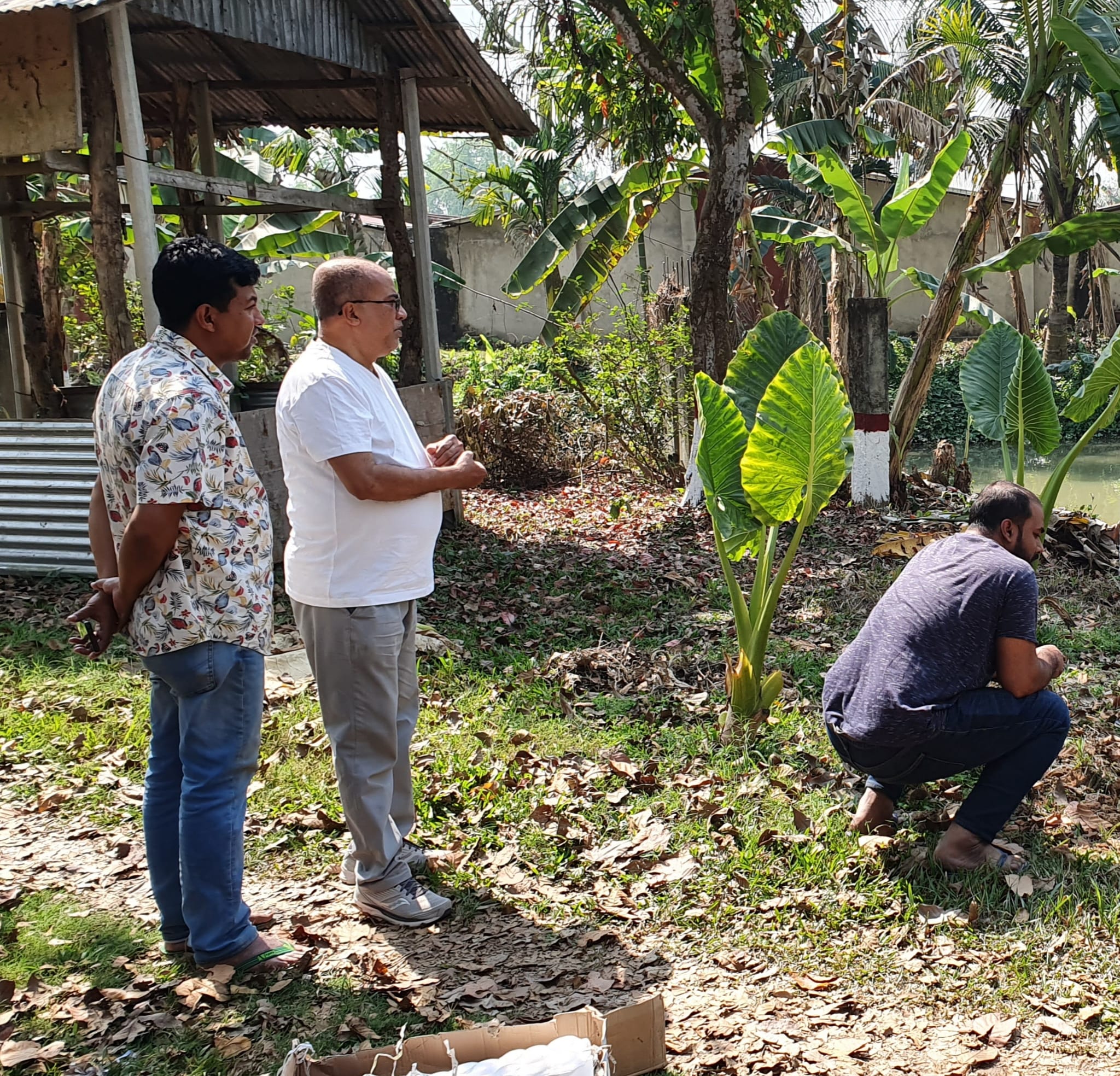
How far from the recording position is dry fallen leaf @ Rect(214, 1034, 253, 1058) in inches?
121

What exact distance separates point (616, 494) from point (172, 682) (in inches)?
395

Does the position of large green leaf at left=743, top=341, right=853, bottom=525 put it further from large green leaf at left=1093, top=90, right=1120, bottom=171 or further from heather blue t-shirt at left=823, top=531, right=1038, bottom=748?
large green leaf at left=1093, top=90, right=1120, bottom=171

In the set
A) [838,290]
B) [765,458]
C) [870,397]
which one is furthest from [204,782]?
[838,290]

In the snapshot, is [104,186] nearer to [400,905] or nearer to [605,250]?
[400,905]

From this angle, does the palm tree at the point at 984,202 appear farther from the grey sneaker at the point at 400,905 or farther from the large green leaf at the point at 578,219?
the grey sneaker at the point at 400,905

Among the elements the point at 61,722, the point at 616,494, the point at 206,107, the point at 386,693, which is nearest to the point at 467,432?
the point at 616,494

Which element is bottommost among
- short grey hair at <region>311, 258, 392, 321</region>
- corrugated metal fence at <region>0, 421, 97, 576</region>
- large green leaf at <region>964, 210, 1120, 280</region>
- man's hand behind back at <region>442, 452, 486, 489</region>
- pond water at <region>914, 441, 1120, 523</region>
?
pond water at <region>914, 441, 1120, 523</region>

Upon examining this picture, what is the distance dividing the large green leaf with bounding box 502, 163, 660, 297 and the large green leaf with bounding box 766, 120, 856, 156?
2.07m

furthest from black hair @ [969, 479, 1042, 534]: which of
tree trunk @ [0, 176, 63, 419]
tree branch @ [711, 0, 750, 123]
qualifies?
tree trunk @ [0, 176, 63, 419]

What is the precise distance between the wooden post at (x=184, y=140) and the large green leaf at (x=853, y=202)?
19.5ft

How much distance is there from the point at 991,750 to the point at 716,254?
740 cm

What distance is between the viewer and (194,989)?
131 inches

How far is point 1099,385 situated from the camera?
8.35 m

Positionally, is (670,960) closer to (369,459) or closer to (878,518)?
(369,459)
